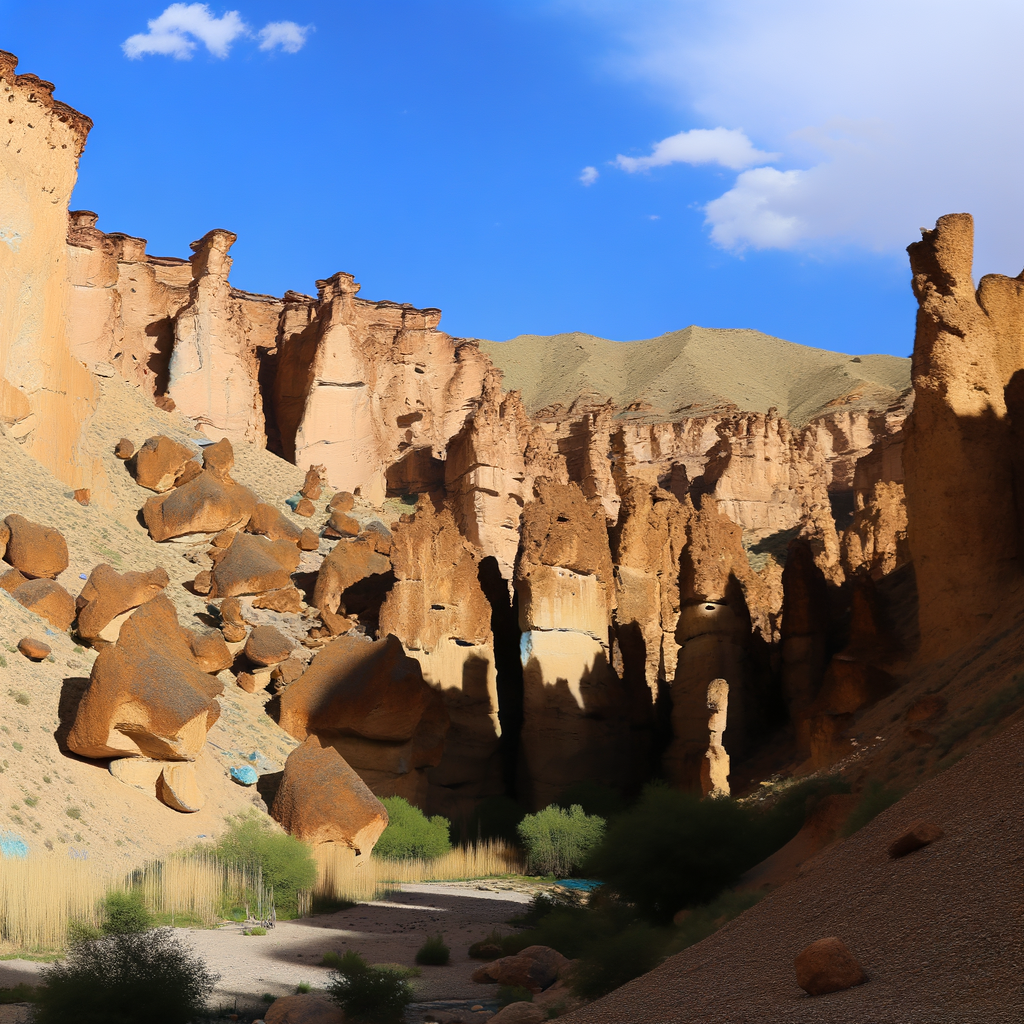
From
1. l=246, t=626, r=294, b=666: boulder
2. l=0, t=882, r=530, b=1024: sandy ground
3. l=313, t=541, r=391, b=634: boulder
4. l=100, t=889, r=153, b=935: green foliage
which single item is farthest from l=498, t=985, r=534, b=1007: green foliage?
l=313, t=541, r=391, b=634: boulder

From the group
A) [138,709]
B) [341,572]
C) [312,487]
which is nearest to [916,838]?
[138,709]

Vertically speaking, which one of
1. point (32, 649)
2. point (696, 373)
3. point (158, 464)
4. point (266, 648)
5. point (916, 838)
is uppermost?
point (696, 373)

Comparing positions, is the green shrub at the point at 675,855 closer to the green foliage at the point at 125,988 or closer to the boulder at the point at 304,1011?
the boulder at the point at 304,1011

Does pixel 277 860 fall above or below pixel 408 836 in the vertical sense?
above

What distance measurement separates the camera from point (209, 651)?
25.9 m

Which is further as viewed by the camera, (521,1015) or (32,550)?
(32,550)

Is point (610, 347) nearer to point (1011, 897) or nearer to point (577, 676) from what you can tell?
point (577, 676)

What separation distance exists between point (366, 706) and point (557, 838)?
17.7 ft

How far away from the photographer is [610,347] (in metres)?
123

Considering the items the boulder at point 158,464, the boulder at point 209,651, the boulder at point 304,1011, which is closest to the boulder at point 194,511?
the boulder at point 158,464

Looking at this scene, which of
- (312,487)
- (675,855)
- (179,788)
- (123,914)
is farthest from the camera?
(312,487)

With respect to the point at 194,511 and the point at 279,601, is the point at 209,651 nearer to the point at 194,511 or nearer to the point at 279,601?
the point at 279,601

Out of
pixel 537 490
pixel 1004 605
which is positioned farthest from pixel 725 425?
pixel 1004 605

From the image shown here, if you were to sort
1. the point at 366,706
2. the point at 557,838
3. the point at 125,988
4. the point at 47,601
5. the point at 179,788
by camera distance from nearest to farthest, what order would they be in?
1. the point at 125,988
2. the point at 179,788
3. the point at 47,601
4. the point at 557,838
5. the point at 366,706
